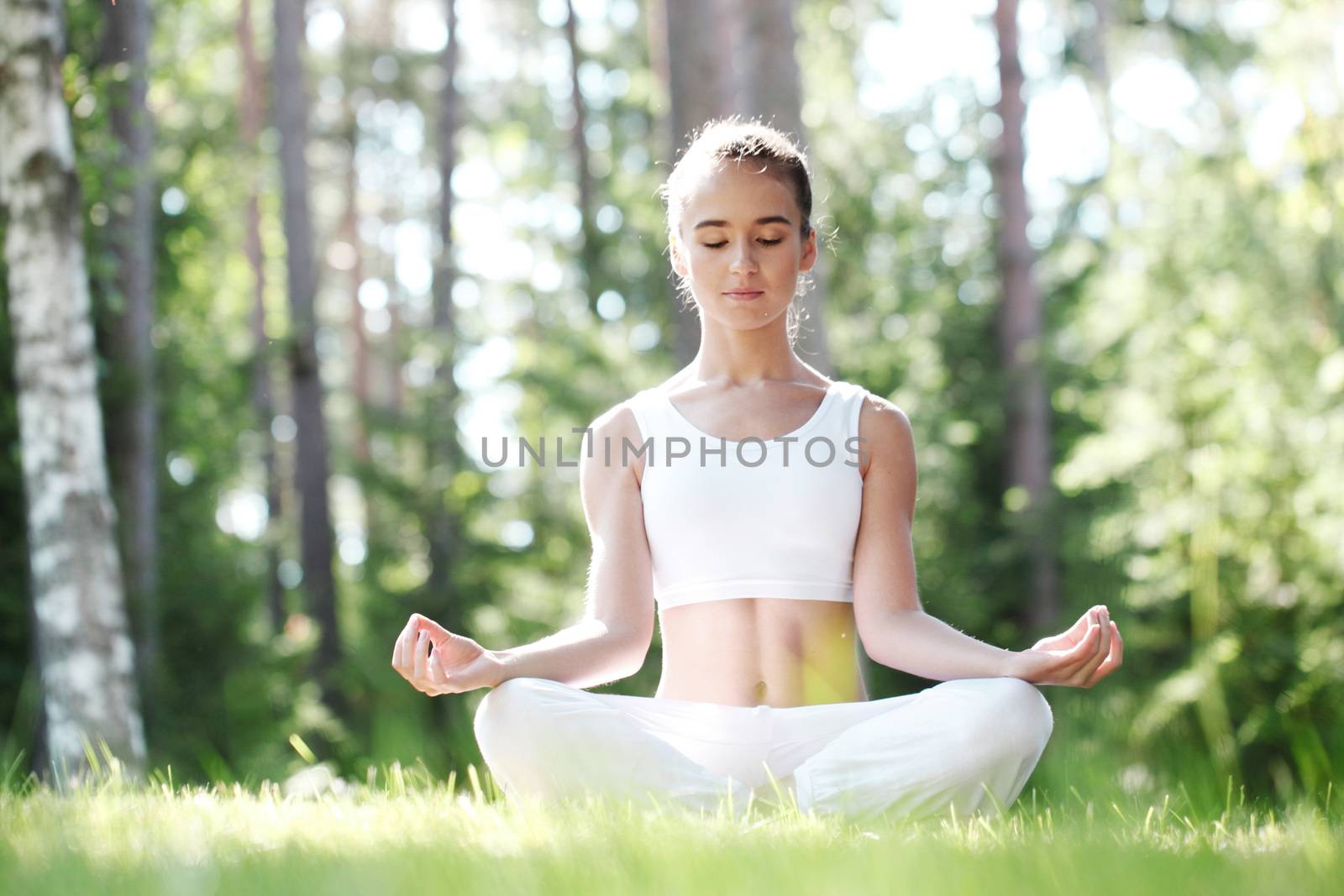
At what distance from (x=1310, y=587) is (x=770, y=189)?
8096 millimetres

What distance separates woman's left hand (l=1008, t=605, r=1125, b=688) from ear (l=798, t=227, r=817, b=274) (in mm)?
1174

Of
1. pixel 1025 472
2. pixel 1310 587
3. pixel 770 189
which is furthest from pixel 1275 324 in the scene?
pixel 770 189

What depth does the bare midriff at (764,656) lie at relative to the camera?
3.38m

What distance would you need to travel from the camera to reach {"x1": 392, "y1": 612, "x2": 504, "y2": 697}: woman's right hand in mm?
2924

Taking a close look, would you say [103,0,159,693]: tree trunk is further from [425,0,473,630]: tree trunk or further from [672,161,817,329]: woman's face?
[672,161,817,329]: woman's face

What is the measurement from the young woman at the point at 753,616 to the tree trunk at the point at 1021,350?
1180cm

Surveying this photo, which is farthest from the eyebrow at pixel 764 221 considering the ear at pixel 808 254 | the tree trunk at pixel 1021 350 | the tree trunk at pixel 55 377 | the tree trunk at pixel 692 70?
the tree trunk at pixel 1021 350

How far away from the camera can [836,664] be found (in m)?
3.43

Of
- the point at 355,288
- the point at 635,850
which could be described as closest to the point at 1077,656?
the point at 635,850

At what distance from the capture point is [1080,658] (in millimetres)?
2949

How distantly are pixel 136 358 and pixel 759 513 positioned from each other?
7204mm

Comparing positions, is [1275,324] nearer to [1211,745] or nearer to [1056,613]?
[1211,745]

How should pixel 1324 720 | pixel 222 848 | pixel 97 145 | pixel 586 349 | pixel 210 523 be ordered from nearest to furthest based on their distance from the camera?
pixel 222 848 → pixel 97 145 → pixel 1324 720 → pixel 210 523 → pixel 586 349

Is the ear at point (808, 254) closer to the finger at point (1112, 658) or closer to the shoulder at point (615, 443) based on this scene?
the shoulder at point (615, 443)
